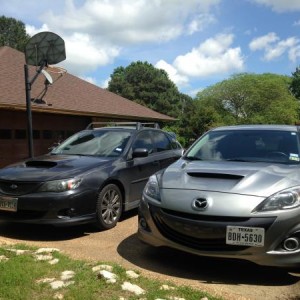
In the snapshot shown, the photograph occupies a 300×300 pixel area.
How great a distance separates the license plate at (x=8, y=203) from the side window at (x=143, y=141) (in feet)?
7.19

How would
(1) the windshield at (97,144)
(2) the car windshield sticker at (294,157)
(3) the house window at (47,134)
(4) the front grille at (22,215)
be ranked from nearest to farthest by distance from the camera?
(2) the car windshield sticker at (294,157) < (4) the front grille at (22,215) < (1) the windshield at (97,144) < (3) the house window at (47,134)

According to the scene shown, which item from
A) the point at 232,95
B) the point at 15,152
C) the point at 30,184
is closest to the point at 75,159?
the point at 30,184

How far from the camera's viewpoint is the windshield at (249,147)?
5.25 metres

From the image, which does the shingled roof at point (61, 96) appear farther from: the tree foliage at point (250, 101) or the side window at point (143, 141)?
the tree foliage at point (250, 101)

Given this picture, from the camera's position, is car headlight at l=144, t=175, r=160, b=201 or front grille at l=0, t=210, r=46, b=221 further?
front grille at l=0, t=210, r=46, b=221

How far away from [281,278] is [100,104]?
51.5 feet

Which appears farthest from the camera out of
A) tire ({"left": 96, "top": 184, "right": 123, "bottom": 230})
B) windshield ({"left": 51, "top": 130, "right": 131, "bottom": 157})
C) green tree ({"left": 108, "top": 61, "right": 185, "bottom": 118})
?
green tree ({"left": 108, "top": 61, "right": 185, "bottom": 118})

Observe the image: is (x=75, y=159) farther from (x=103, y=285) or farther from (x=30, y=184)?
(x=103, y=285)

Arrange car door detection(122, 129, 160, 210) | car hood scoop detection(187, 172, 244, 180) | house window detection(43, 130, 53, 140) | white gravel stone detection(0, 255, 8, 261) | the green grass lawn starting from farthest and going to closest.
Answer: house window detection(43, 130, 53, 140)
car door detection(122, 129, 160, 210)
white gravel stone detection(0, 255, 8, 261)
car hood scoop detection(187, 172, 244, 180)
the green grass lawn

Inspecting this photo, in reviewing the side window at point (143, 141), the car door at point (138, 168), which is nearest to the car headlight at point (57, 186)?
the car door at point (138, 168)

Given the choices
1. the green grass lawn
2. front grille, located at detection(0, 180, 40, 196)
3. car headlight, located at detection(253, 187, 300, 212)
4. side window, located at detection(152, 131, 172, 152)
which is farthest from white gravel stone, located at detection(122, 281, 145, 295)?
side window, located at detection(152, 131, 172, 152)

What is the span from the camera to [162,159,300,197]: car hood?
4.26 metres

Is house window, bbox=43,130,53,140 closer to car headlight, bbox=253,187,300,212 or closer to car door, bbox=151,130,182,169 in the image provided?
car door, bbox=151,130,182,169

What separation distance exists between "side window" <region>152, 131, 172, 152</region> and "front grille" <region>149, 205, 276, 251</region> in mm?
3658
